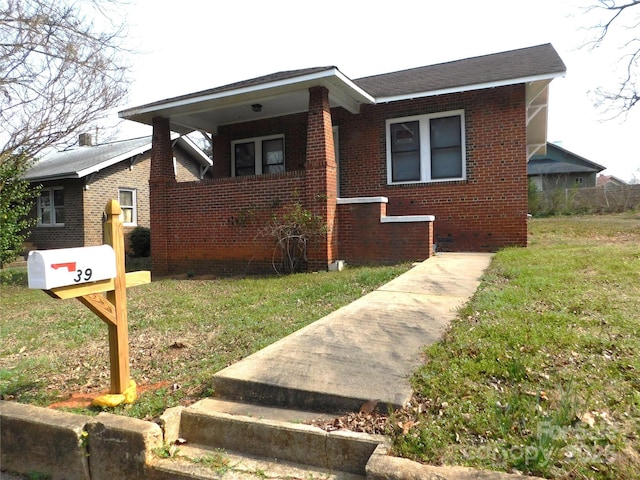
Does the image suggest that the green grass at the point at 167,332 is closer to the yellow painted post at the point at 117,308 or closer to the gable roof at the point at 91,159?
the yellow painted post at the point at 117,308

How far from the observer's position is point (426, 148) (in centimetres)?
1030

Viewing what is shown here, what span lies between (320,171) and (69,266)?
6.42 meters

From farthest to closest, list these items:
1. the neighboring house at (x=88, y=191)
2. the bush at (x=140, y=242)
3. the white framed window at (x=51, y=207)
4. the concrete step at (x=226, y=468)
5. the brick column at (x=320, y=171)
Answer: the white framed window at (x=51, y=207) → the neighboring house at (x=88, y=191) → the bush at (x=140, y=242) → the brick column at (x=320, y=171) → the concrete step at (x=226, y=468)

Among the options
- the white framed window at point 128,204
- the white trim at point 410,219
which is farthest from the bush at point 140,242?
the white trim at point 410,219

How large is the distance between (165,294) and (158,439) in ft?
17.8

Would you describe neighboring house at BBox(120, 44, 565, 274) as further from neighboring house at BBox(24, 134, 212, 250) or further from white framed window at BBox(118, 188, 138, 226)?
white framed window at BBox(118, 188, 138, 226)

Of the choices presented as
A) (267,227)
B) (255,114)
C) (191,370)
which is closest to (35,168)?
(255,114)

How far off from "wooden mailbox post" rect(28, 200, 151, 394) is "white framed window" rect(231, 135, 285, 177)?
9037 mm

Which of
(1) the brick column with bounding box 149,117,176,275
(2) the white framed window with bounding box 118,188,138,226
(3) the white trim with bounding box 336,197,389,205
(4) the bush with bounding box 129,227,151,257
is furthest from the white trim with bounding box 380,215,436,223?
(2) the white framed window with bounding box 118,188,138,226

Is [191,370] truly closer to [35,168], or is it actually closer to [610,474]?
[610,474]

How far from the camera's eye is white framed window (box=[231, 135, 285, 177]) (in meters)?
12.3

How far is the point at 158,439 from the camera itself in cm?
276

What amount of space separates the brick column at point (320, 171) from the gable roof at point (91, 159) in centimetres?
859

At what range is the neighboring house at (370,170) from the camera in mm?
8945
